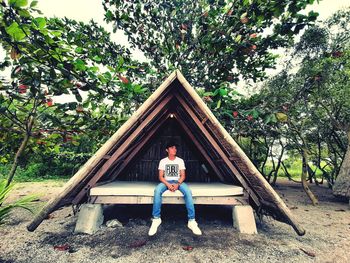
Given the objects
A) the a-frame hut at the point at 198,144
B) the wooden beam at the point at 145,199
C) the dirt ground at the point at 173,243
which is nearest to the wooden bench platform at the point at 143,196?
the wooden beam at the point at 145,199

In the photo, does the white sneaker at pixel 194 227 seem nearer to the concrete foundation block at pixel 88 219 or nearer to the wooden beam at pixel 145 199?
the wooden beam at pixel 145 199

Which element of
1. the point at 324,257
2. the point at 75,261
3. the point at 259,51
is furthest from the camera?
the point at 259,51

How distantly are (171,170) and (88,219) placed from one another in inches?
66.2

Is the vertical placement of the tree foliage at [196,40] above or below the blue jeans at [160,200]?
above

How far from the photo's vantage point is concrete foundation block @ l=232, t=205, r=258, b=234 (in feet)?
11.6

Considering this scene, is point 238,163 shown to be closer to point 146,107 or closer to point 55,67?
point 146,107

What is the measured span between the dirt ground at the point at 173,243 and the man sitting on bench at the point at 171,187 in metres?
0.27

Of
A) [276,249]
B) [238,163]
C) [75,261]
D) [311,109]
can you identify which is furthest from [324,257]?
[311,109]

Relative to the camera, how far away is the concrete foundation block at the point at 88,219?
342 centimetres

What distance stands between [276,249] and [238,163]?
1376 millimetres

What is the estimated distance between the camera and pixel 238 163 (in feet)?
11.5

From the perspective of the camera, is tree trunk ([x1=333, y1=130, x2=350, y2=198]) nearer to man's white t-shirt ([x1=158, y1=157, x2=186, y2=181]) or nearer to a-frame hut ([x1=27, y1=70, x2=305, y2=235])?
a-frame hut ([x1=27, y1=70, x2=305, y2=235])

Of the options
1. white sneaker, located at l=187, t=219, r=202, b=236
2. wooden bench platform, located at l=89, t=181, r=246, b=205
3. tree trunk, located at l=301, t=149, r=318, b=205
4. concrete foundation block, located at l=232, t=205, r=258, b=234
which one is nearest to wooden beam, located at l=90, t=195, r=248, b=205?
wooden bench platform, located at l=89, t=181, r=246, b=205

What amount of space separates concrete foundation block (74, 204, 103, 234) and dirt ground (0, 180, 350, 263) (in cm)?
10
